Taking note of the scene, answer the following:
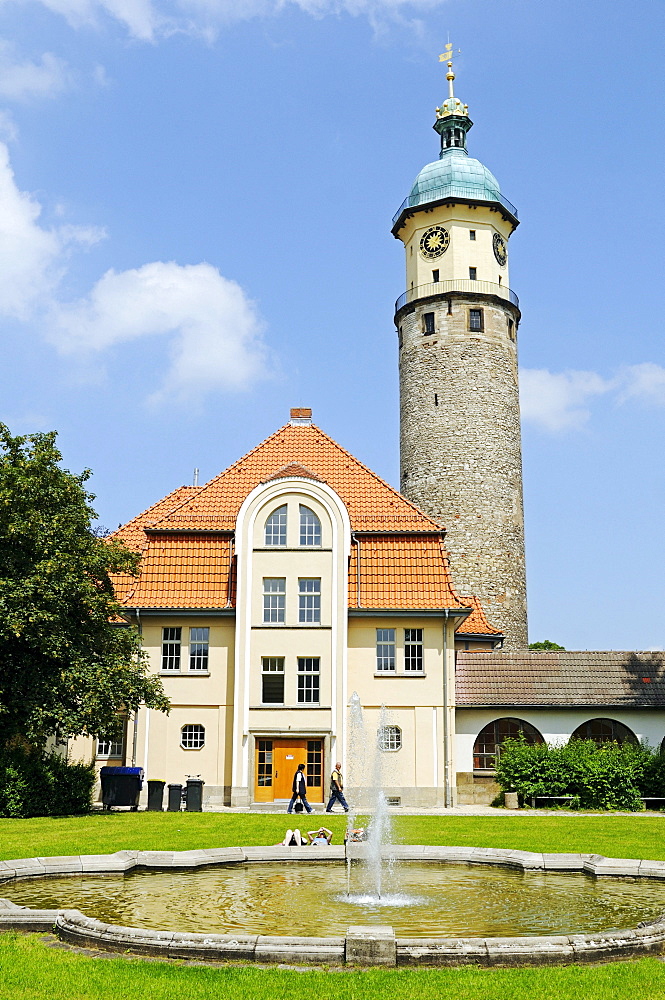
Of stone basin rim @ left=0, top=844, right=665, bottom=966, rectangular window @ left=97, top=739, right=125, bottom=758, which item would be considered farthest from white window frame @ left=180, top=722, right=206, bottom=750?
stone basin rim @ left=0, top=844, right=665, bottom=966

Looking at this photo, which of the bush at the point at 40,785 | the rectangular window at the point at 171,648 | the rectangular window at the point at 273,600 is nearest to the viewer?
the bush at the point at 40,785

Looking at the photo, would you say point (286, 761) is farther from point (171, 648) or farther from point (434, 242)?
point (434, 242)

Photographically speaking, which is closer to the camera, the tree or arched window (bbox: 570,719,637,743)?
the tree

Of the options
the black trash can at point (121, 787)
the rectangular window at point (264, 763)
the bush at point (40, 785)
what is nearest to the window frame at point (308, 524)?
the rectangular window at point (264, 763)

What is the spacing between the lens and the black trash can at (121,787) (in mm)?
29000

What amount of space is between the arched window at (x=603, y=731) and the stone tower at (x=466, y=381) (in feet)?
48.5

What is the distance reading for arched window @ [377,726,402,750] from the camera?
3328 centimetres

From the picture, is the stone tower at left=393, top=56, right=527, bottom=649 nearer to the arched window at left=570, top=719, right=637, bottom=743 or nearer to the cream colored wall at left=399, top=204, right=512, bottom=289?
the cream colored wall at left=399, top=204, right=512, bottom=289

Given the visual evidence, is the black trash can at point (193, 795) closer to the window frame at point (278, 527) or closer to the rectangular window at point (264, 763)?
the rectangular window at point (264, 763)

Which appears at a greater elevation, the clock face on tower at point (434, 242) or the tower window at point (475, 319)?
the clock face on tower at point (434, 242)

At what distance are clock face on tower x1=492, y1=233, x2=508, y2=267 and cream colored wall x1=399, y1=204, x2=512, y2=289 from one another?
0.30 metres

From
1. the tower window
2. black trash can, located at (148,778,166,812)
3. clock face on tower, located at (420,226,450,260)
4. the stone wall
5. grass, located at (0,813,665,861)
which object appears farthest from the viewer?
clock face on tower, located at (420,226,450,260)

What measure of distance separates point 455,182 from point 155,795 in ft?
131

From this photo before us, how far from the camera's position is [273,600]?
3394cm
